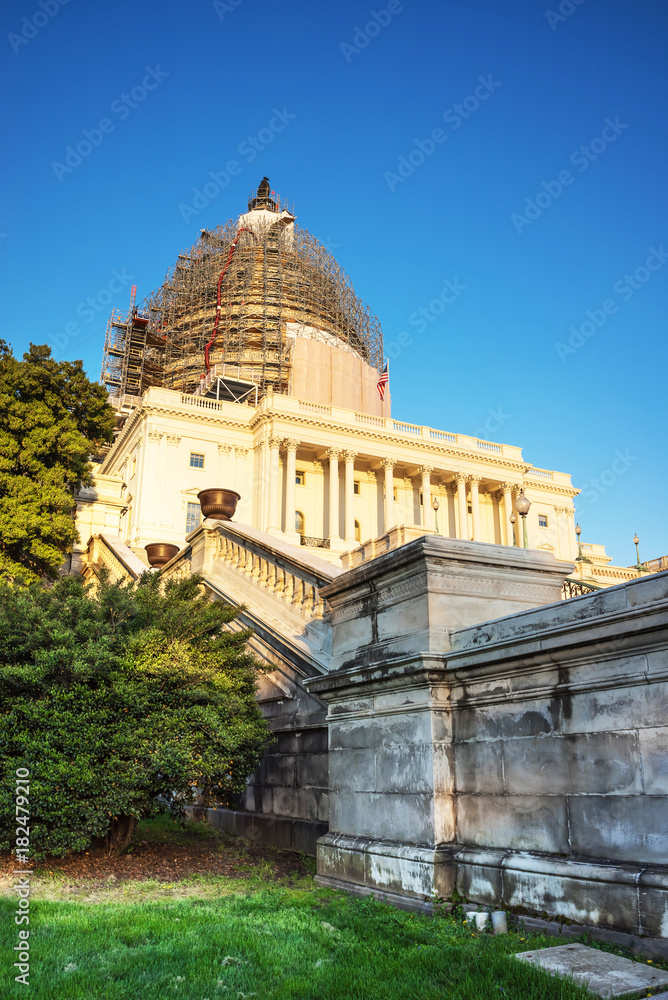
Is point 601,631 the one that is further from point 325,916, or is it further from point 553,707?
point 325,916

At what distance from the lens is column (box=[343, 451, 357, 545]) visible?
56438 millimetres

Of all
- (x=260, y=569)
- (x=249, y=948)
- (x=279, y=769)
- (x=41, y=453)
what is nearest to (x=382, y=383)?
(x=41, y=453)

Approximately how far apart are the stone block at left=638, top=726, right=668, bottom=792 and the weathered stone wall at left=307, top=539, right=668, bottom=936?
0.01 meters

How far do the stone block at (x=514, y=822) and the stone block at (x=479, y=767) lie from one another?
0.06 meters

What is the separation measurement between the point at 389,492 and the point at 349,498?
3.52m

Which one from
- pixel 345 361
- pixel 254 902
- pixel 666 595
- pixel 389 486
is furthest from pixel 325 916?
pixel 345 361

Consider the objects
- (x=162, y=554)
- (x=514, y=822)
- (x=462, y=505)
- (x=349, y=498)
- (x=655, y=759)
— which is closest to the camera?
(x=655, y=759)

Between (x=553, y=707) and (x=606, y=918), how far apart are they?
125 cm

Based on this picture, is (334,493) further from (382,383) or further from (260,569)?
(260,569)

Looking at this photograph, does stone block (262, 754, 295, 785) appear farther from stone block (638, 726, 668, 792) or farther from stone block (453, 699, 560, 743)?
stone block (638, 726, 668, 792)

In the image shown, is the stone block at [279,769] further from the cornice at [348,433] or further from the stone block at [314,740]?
the cornice at [348,433]

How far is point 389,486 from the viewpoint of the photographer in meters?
58.5

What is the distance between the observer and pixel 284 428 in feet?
181

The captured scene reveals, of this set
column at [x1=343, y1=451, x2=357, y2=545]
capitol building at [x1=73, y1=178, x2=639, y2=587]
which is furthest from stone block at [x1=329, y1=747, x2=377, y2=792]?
column at [x1=343, y1=451, x2=357, y2=545]
